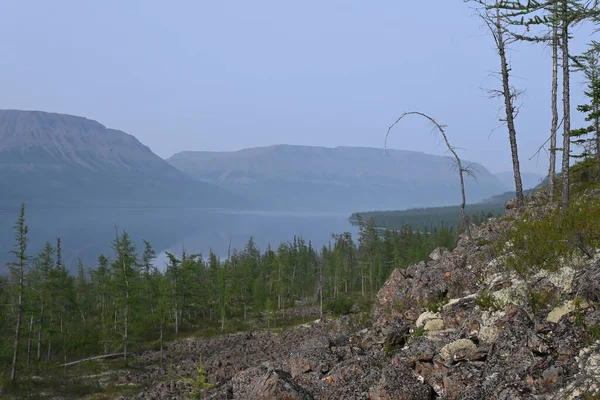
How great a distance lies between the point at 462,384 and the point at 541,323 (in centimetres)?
225

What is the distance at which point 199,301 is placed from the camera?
223 ft

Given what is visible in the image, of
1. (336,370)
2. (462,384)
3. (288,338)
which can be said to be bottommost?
(288,338)

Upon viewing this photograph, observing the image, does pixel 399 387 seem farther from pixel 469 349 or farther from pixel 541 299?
pixel 541 299

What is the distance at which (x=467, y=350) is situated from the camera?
9.08 m

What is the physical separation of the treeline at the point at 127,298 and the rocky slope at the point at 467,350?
1347 inches

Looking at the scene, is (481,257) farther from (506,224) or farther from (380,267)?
(380,267)

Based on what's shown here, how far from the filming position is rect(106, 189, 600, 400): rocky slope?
7.33 meters

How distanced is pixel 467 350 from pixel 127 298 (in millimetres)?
41326

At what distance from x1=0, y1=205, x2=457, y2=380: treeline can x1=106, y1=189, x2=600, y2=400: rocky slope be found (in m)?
34.2

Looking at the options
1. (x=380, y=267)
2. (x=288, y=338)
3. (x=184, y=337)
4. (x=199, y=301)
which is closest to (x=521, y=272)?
(x=288, y=338)

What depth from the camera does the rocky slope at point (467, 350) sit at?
733 centimetres

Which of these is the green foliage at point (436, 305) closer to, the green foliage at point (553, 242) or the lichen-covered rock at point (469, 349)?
the lichen-covered rock at point (469, 349)

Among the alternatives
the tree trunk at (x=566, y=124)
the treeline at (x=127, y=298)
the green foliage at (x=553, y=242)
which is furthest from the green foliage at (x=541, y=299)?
the treeline at (x=127, y=298)

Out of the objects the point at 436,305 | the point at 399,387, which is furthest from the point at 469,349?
the point at 436,305
